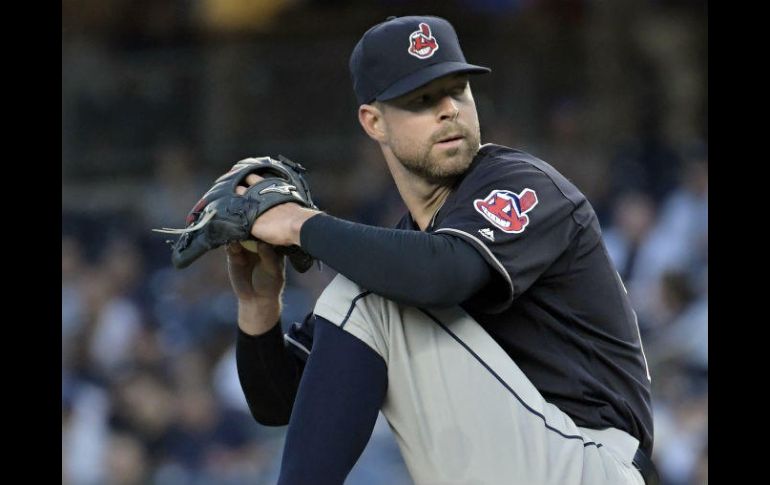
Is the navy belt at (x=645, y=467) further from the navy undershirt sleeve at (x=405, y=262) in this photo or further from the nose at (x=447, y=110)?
the nose at (x=447, y=110)

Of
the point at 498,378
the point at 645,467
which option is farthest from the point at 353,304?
the point at 645,467

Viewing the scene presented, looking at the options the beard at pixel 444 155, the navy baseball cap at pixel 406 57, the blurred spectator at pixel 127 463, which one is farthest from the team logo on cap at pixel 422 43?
the blurred spectator at pixel 127 463

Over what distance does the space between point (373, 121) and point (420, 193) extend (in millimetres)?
169

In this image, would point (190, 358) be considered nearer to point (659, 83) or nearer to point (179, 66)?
point (179, 66)

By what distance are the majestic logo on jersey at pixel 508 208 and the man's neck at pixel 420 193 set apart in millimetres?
205

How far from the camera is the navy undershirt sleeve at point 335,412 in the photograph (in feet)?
6.76

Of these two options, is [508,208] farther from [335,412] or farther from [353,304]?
[335,412]

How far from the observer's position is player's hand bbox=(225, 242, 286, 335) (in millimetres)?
2438

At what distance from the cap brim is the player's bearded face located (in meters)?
0.02

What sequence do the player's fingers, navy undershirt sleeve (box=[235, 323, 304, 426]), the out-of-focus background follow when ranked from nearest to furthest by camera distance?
the player's fingers < navy undershirt sleeve (box=[235, 323, 304, 426]) < the out-of-focus background

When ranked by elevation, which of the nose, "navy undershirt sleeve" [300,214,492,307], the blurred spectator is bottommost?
the blurred spectator

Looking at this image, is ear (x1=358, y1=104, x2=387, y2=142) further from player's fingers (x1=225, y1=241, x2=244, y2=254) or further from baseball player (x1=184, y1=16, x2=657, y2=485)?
player's fingers (x1=225, y1=241, x2=244, y2=254)

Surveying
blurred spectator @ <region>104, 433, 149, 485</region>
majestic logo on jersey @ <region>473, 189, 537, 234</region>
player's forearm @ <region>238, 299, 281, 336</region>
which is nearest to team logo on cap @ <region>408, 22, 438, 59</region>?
majestic logo on jersey @ <region>473, 189, 537, 234</region>

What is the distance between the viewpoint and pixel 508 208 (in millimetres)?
2158
